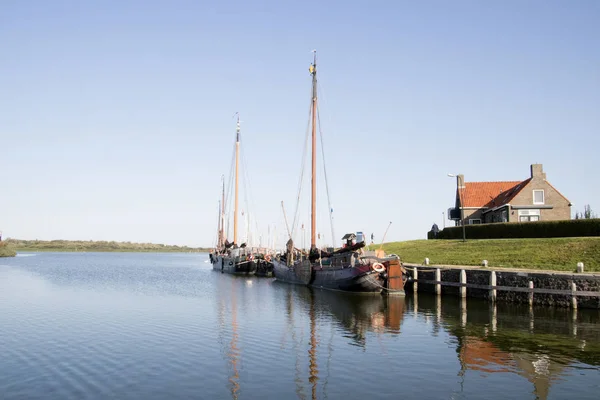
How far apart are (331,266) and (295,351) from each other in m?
32.0

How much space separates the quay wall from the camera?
35062mm

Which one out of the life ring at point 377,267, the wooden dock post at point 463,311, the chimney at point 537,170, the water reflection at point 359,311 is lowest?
the water reflection at point 359,311

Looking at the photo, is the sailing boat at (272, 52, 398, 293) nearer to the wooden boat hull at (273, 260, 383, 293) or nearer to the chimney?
the wooden boat hull at (273, 260, 383, 293)

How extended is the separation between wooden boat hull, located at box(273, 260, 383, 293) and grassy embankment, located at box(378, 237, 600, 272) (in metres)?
11.4

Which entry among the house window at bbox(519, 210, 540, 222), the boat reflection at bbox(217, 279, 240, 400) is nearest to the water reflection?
the boat reflection at bbox(217, 279, 240, 400)

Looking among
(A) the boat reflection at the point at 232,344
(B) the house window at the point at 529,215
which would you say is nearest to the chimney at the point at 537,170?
(B) the house window at the point at 529,215

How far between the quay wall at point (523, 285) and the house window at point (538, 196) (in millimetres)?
31353

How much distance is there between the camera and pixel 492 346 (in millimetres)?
24656

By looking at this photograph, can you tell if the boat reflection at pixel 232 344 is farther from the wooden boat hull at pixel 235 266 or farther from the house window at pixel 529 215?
the house window at pixel 529 215

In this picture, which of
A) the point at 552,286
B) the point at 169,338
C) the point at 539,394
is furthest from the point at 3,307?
the point at 552,286

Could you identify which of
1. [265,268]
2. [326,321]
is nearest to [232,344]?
[326,321]

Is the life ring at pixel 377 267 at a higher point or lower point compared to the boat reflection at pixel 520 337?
higher

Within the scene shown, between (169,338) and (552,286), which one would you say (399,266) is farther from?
(169,338)

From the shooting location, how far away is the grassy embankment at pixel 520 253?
146 feet
